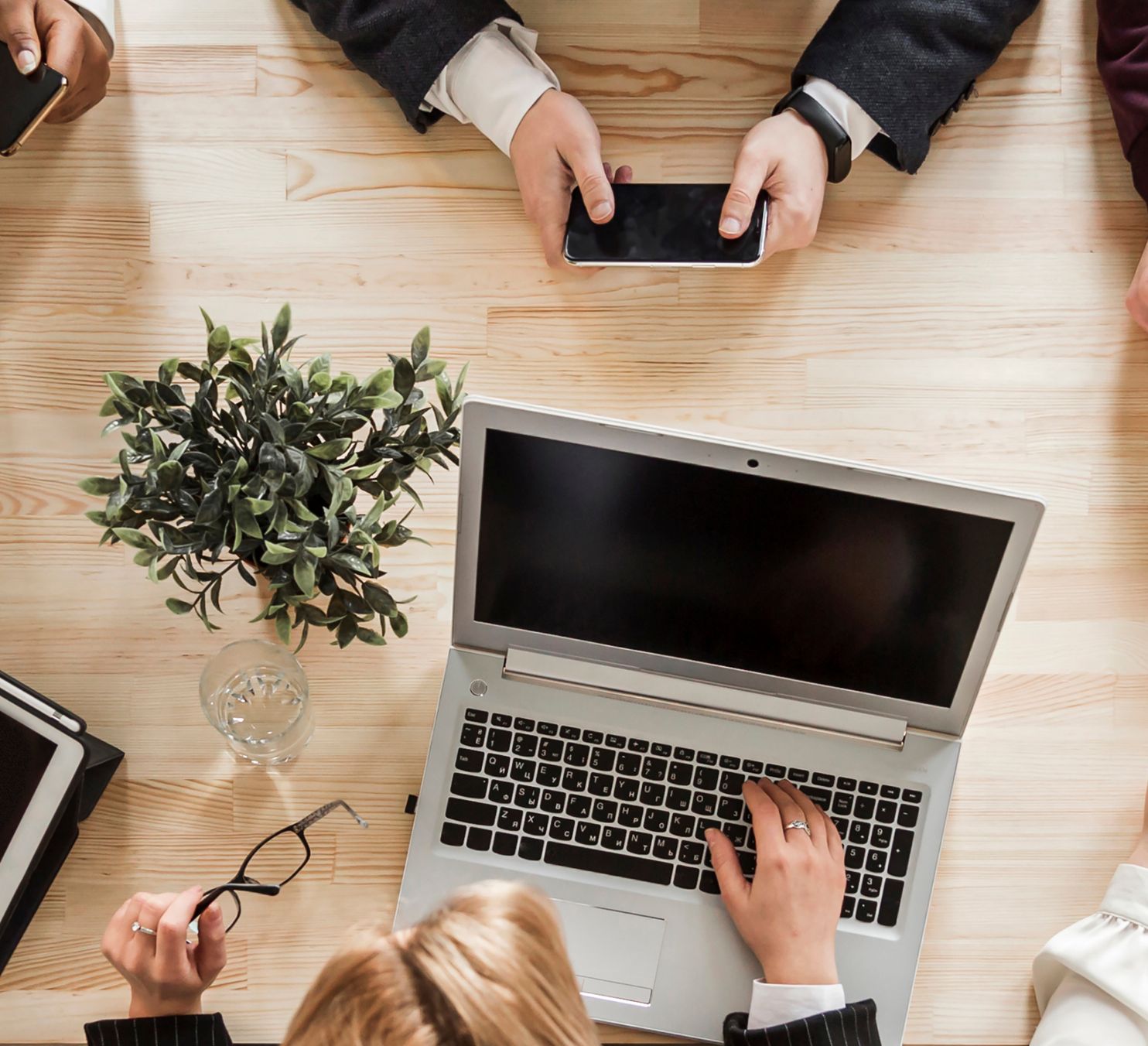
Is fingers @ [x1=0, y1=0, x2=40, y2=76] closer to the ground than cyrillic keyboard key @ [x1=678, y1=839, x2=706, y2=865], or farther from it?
farther from it

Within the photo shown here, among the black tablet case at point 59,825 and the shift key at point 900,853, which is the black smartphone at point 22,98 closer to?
the black tablet case at point 59,825

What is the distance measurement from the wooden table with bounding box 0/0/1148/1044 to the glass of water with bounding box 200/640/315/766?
0.02m

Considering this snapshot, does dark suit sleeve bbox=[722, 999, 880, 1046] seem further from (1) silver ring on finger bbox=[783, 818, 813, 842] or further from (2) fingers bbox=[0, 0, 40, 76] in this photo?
(2) fingers bbox=[0, 0, 40, 76]

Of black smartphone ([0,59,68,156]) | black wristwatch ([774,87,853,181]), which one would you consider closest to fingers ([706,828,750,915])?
black wristwatch ([774,87,853,181])

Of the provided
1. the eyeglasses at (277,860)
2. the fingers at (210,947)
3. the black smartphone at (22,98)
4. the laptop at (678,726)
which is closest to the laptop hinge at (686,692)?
the laptop at (678,726)

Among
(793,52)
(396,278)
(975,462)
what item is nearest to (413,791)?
(396,278)

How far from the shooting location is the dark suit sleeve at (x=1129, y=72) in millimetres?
918

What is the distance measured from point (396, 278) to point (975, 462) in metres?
0.58

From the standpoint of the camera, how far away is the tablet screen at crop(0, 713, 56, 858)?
0.78 meters

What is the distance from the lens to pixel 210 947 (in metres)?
0.83

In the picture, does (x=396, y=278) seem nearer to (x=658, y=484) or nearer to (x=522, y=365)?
(x=522, y=365)

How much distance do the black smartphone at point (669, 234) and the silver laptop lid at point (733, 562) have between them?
0.82 feet

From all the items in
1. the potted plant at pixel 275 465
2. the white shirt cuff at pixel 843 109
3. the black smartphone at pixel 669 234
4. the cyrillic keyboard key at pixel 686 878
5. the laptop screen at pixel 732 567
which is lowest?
the cyrillic keyboard key at pixel 686 878

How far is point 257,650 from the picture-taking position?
0.90m
